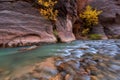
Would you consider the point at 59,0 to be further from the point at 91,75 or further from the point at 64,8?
the point at 91,75

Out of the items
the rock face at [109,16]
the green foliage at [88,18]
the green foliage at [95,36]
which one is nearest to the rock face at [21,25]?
the green foliage at [95,36]

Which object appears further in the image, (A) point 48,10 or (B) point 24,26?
(A) point 48,10

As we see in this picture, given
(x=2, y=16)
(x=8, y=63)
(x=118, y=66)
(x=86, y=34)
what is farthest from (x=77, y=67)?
(x=86, y=34)

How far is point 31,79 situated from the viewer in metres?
4.95

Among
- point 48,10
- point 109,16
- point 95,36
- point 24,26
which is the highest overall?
point 48,10

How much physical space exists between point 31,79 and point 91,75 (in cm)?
149

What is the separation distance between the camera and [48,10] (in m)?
14.9

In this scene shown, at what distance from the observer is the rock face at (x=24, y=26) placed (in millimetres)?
11891

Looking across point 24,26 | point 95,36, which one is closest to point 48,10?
point 24,26

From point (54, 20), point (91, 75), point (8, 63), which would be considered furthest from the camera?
point (54, 20)

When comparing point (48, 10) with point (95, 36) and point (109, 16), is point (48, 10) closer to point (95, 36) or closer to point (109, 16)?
point (95, 36)

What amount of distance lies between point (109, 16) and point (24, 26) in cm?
1200

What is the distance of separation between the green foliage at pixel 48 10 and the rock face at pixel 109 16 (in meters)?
6.83

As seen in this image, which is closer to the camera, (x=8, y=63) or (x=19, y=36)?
(x=8, y=63)
